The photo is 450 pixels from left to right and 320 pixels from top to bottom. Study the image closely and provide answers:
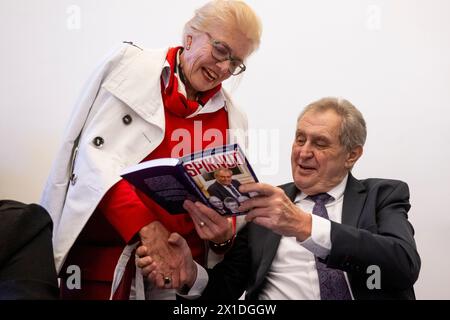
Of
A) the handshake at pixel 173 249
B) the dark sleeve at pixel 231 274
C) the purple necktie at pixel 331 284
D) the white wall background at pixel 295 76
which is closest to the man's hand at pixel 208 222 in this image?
the handshake at pixel 173 249

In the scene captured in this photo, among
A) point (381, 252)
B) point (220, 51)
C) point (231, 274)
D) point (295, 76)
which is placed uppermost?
point (220, 51)

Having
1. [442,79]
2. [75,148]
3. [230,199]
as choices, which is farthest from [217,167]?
[442,79]

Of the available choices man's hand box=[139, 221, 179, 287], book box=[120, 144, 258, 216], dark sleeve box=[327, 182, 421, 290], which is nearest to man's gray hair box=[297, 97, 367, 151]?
dark sleeve box=[327, 182, 421, 290]

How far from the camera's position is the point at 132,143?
144cm

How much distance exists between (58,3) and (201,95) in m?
1.02

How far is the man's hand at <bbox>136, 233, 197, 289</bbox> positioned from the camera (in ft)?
4.29

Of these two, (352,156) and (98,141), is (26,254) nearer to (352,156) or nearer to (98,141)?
(98,141)

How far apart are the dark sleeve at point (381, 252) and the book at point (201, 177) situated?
269 mm

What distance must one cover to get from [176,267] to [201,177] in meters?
0.33

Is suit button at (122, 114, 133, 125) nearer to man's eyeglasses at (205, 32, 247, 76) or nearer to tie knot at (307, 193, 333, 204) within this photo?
man's eyeglasses at (205, 32, 247, 76)

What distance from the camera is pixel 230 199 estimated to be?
1259 millimetres

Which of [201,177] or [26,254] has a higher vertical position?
[201,177]

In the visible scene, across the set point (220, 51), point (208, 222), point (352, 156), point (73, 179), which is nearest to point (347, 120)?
point (352, 156)
